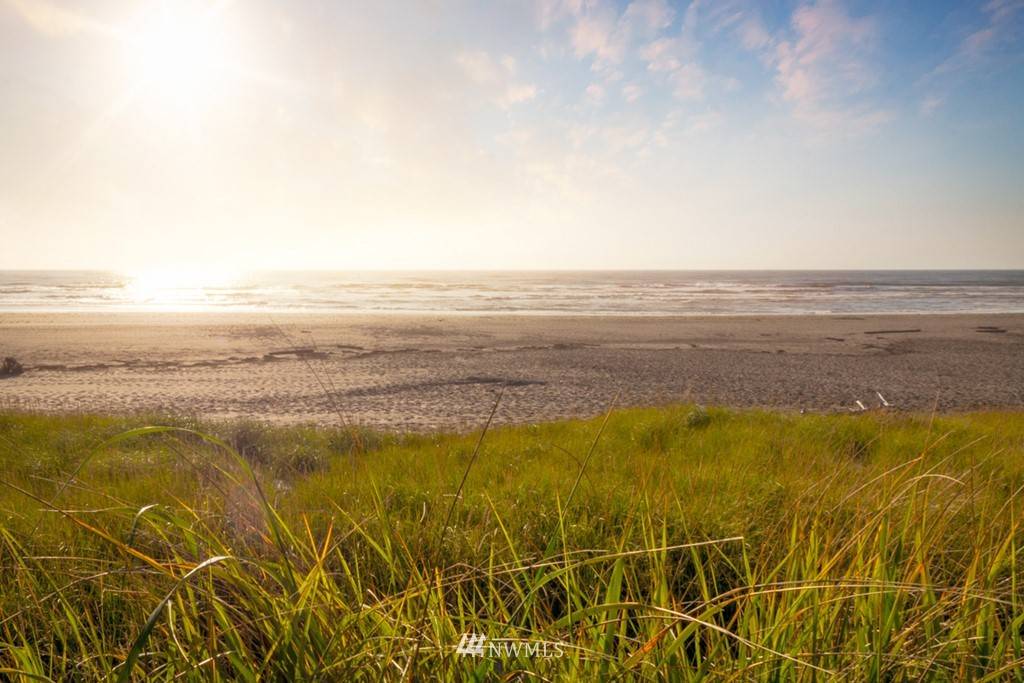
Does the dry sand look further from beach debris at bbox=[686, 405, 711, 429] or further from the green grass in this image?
the green grass

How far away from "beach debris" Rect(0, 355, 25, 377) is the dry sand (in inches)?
12.3

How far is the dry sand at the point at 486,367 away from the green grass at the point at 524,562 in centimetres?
272

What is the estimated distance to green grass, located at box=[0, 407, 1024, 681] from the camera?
1.71m

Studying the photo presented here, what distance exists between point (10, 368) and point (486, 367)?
45.5ft

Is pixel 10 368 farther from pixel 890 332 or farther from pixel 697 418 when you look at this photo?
pixel 890 332

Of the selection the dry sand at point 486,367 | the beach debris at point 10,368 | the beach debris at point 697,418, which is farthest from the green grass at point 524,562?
the beach debris at point 10,368

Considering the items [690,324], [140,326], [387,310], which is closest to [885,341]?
[690,324]

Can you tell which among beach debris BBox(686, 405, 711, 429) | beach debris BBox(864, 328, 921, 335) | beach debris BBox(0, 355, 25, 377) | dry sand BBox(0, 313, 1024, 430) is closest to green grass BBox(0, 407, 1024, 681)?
beach debris BBox(686, 405, 711, 429)

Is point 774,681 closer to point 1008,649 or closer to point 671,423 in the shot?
point 1008,649

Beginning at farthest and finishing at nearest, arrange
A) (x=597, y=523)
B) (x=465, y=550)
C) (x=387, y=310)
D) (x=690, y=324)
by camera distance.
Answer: (x=387, y=310) < (x=690, y=324) < (x=597, y=523) < (x=465, y=550)

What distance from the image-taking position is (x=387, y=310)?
39.9m

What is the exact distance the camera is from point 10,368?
16297 mm

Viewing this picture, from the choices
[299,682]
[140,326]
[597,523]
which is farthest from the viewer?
[140,326]

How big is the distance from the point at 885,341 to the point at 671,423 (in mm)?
20579
